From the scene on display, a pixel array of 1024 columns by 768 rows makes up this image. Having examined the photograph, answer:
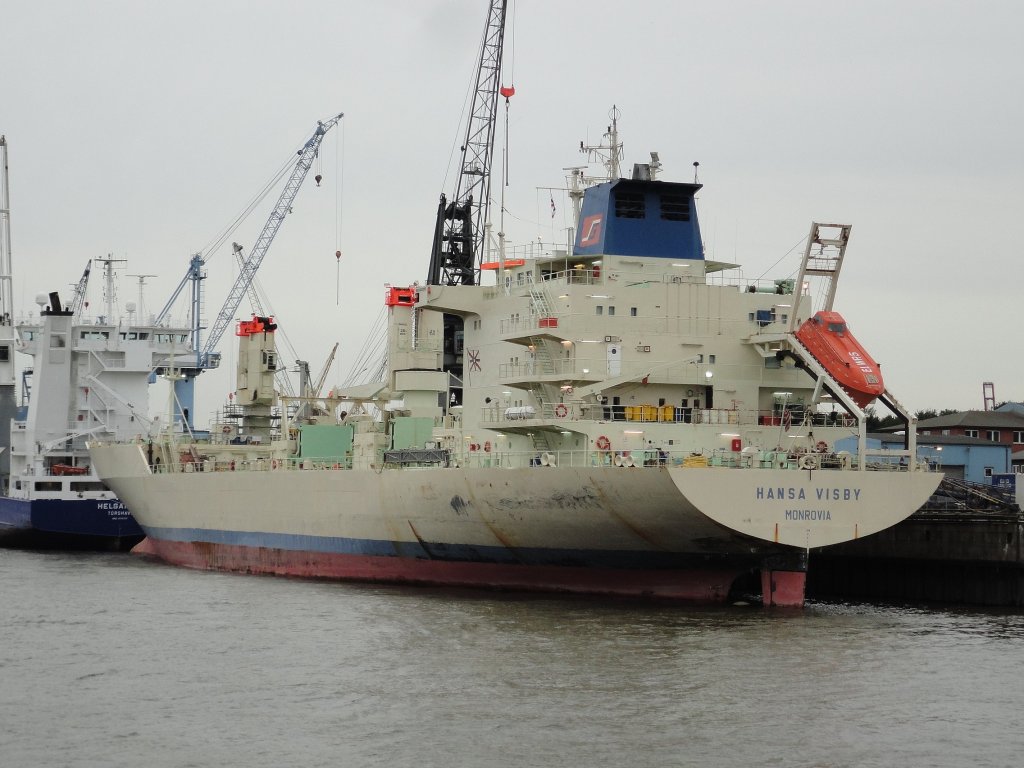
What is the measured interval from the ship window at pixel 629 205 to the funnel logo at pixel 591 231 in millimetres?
582

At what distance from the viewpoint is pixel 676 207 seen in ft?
128

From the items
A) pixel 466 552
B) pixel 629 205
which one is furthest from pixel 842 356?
pixel 466 552

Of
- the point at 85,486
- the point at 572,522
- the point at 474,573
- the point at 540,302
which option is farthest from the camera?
the point at 85,486

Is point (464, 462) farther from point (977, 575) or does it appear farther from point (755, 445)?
point (977, 575)

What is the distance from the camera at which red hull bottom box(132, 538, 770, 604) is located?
33344 mm

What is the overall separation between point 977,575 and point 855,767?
17.1 meters

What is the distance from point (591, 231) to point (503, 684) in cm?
1736

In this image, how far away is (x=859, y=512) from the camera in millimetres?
32219

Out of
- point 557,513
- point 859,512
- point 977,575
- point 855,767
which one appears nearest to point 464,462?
point 557,513

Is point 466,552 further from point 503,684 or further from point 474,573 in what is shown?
point 503,684

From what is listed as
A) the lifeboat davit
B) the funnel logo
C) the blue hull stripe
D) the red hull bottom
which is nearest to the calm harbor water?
the red hull bottom

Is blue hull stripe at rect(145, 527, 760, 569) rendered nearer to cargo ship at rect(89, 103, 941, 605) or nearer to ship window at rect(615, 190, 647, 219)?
cargo ship at rect(89, 103, 941, 605)

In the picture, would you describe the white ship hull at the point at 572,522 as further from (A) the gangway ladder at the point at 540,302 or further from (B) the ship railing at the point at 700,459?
(A) the gangway ladder at the point at 540,302

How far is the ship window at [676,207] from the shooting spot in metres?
38.8
